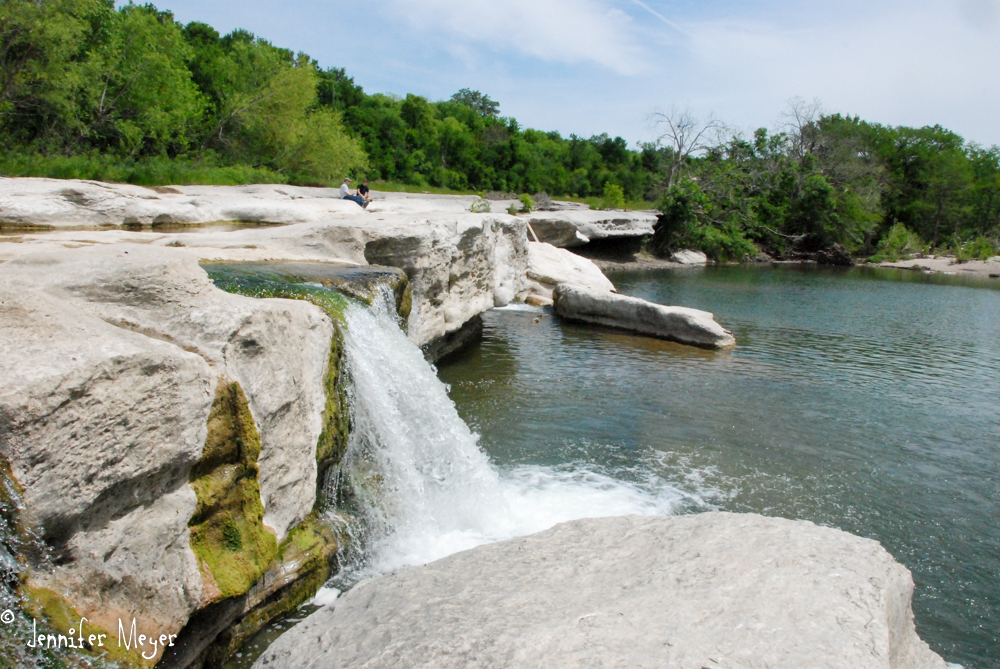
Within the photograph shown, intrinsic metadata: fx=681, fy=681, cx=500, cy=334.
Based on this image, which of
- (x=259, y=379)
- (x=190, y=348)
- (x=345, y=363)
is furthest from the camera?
(x=345, y=363)

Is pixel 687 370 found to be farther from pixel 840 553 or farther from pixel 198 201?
pixel 198 201

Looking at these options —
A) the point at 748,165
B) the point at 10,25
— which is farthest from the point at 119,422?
the point at 748,165

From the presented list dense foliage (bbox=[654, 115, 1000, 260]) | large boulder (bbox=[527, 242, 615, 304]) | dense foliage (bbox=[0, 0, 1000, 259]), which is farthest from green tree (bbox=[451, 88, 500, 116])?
large boulder (bbox=[527, 242, 615, 304])

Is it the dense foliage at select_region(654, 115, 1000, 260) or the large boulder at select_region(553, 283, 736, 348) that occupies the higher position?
the dense foliage at select_region(654, 115, 1000, 260)

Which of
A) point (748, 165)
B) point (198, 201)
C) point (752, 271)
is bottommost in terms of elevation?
point (752, 271)

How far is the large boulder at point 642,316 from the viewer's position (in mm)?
13148

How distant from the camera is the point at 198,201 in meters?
11.8

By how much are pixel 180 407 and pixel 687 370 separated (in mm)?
9054

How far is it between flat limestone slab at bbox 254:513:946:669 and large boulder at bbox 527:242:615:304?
13.8 meters

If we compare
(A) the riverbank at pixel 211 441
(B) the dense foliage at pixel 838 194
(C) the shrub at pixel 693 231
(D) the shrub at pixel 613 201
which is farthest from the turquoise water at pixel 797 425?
(D) the shrub at pixel 613 201

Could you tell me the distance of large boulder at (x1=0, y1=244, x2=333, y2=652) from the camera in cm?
298
